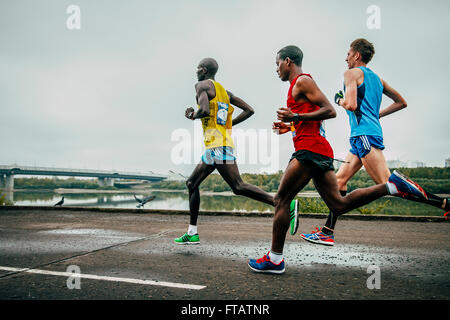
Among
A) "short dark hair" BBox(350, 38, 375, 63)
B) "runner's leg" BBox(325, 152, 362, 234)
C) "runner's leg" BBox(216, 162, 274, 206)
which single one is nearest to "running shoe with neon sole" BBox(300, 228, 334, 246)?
"runner's leg" BBox(325, 152, 362, 234)

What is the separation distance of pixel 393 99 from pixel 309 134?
168cm

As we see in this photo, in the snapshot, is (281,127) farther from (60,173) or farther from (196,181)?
(60,173)

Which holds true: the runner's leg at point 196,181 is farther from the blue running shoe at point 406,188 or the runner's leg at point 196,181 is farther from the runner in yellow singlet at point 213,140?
the blue running shoe at point 406,188

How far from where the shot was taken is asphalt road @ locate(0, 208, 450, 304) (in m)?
2.63

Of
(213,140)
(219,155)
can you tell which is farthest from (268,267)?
(213,140)

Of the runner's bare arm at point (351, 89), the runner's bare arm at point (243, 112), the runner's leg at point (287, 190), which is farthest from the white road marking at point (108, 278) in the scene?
the runner's bare arm at point (243, 112)

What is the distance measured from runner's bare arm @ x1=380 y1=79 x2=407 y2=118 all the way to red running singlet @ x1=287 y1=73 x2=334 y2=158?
1344 millimetres

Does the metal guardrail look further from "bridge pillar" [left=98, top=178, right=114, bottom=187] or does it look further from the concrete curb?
the concrete curb

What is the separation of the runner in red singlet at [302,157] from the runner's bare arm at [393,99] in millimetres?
1208

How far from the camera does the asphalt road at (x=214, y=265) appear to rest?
263 cm
